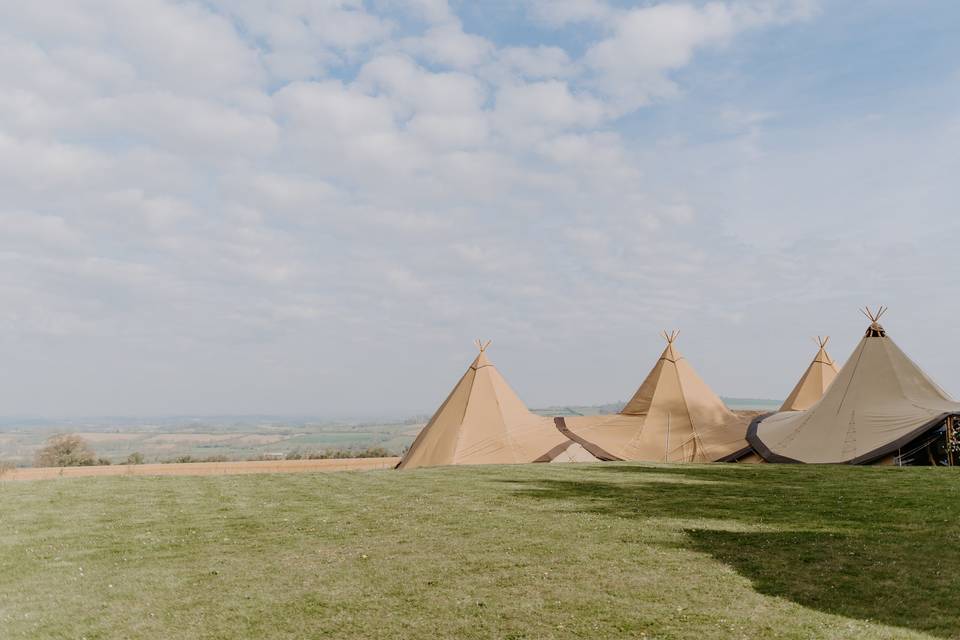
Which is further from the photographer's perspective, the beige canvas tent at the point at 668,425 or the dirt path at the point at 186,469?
the beige canvas tent at the point at 668,425

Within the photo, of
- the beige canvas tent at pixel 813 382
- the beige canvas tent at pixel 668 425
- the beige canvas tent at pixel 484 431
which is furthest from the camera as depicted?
the beige canvas tent at pixel 813 382

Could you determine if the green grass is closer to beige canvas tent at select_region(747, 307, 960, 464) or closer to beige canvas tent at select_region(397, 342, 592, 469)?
beige canvas tent at select_region(747, 307, 960, 464)

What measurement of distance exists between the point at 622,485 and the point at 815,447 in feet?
27.7

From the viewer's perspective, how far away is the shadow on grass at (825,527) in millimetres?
5781

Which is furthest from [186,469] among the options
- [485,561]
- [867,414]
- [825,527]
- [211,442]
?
[211,442]

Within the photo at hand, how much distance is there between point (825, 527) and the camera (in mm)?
8492

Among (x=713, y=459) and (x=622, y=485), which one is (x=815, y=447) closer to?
(x=713, y=459)

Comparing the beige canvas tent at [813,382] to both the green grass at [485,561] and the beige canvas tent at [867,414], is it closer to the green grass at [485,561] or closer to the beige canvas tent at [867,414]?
the beige canvas tent at [867,414]

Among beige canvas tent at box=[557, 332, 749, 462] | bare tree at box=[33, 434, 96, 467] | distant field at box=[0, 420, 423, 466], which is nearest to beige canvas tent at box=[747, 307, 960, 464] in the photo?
beige canvas tent at box=[557, 332, 749, 462]

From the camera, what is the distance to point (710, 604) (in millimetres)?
5582

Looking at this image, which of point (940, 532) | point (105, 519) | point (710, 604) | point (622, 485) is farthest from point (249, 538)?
point (940, 532)

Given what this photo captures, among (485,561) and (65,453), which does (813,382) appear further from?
(65,453)

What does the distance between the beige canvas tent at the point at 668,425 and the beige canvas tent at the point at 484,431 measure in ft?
3.73

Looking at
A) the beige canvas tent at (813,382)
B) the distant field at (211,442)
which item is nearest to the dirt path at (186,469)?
the distant field at (211,442)
